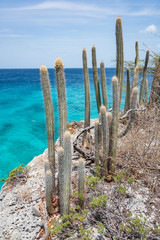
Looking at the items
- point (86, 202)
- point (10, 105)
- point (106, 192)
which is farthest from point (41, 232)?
point (10, 105)

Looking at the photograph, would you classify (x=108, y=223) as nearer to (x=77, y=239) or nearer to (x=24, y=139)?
(x=77, y=239)

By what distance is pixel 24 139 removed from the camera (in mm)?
12180

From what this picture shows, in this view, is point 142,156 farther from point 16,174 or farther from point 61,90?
point 16,174

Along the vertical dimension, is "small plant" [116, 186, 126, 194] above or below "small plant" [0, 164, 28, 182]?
above

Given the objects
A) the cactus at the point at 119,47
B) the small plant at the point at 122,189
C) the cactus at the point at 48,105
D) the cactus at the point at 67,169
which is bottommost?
the small plant at the point at 122,189

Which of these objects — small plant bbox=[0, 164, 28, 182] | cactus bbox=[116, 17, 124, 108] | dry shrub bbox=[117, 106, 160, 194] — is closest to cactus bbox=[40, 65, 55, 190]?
dry shrub bbox=[117, 106, 160, 194]

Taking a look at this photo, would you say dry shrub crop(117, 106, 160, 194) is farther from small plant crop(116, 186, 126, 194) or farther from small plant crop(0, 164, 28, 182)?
small plant crop(0, 164, 28, 182)

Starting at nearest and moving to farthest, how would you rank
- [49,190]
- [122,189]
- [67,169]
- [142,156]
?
[67,169], [49,190], [122,189], [142,156]

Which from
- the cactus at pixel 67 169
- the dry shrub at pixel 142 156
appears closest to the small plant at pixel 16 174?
the cactus at pixel 67 169

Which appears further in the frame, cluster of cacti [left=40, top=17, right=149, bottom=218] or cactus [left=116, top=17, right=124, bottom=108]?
cactus [left=116, top=17, right=124, bottom=108]

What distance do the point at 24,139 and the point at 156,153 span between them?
971 cm

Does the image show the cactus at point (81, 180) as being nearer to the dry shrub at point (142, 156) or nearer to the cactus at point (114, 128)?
the cactus at point (114, 128)

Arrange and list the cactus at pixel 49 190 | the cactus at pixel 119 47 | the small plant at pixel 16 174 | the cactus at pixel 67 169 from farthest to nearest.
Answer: the small plant at pixel 16 174 < the cactus at pixel 119 47 < the cactus at pixel 49 190 < the cactus at pixel 67 169

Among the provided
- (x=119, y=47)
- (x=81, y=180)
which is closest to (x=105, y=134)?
(x=81, y=180)
